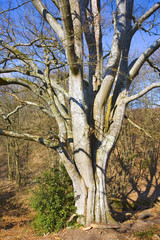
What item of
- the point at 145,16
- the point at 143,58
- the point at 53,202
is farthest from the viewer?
the point at 145,16

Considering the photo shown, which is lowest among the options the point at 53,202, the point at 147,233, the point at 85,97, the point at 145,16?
the point at 147,233

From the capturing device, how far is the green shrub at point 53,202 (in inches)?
184

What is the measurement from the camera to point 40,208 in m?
4.78

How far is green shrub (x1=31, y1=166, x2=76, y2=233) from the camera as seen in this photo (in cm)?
468

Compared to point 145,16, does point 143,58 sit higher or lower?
lower

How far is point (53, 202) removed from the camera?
4.81m

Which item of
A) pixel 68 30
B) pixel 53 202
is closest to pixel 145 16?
pixel 68 30

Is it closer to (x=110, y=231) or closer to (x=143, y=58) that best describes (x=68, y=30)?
(x=143, y=58)

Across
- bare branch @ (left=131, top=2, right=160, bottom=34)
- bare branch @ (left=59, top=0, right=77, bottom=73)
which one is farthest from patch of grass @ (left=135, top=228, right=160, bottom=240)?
bare branch @ (left=131, top=2, right=160, bottom=34)

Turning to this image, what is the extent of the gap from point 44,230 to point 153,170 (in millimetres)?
8987

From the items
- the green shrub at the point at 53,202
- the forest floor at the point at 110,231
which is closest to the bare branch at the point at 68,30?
the green shrub at the point at 53,202

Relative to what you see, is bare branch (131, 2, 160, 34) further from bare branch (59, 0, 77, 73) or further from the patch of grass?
the patch of grass

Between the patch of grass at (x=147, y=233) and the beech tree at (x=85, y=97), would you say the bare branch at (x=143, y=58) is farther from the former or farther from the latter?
the patch of grass at (x=147, y=233)

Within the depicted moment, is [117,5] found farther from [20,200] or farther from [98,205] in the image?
[20,200]
